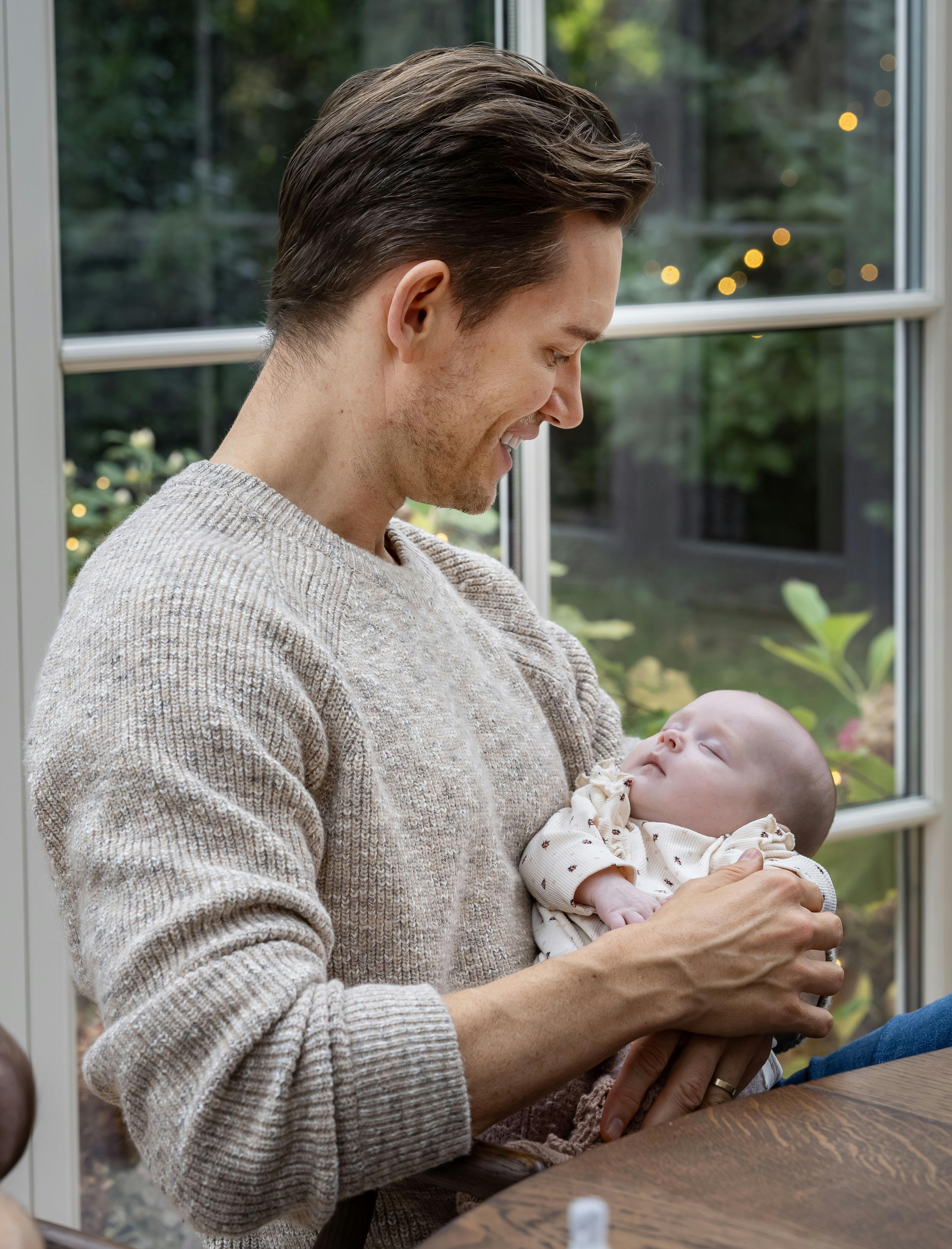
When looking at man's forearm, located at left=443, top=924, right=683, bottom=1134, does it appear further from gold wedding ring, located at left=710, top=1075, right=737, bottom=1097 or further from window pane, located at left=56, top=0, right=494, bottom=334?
window pane, located at left=56, top=0, right=494, bottom=334

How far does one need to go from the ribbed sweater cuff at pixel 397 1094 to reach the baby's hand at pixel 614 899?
33cm

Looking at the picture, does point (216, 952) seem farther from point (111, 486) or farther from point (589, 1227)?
point (111, 486)

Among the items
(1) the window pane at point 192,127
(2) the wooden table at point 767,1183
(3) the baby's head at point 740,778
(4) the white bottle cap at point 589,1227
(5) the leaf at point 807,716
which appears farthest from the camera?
(5) the leaf at point 807,716

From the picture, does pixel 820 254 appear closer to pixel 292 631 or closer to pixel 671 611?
pixel 671 611

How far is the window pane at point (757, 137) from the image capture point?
2.12 meters

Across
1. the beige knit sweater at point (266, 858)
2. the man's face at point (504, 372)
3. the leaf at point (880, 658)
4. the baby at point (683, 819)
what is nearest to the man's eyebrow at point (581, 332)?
the man's face at point (504, 372)

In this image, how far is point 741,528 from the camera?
232 cm

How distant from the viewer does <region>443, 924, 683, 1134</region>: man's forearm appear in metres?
0.96

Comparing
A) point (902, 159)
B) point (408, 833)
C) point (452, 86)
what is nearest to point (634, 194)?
point (452, 86)

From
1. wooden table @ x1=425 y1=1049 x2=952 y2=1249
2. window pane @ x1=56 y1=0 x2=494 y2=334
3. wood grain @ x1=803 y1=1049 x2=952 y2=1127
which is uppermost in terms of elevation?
A: window pane @ x1=56 y1=0 x2=494 y2=334

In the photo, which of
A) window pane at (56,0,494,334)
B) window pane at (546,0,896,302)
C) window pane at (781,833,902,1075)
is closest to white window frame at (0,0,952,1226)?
window pane at (56,0,494,334)

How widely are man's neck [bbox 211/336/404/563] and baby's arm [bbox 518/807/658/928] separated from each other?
420mm

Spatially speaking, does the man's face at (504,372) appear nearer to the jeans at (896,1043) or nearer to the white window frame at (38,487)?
the white window frame at (38,487)

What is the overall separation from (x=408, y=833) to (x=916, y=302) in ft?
5.56
